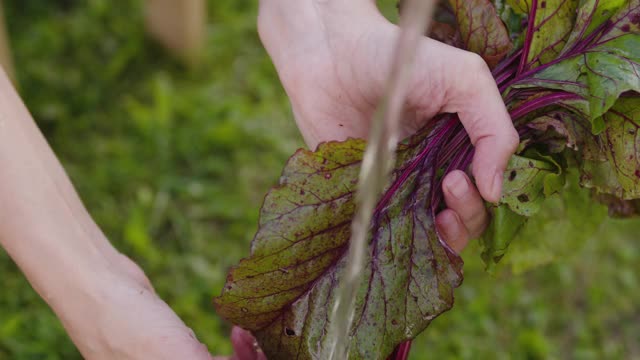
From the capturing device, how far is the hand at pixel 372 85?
3.55 feet

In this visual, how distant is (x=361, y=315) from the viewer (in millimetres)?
1100

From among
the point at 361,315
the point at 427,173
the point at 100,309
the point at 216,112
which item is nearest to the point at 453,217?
the point at 427,173

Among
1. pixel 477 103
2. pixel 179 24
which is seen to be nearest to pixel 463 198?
pixel 477 103

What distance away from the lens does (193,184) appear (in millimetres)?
2102

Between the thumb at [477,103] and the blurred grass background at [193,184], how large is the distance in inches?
26.2

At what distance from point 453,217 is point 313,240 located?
7.9 inches

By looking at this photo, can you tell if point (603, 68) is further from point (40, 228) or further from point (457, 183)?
point (40, 228)

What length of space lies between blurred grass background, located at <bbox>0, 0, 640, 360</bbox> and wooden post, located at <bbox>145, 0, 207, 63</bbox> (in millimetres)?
49

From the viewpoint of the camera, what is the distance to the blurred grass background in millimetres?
1847

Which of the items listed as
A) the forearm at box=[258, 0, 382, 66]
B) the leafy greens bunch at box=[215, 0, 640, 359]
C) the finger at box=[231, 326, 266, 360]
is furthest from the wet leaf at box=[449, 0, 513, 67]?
the finger at box=[231, 326, 266, 360]

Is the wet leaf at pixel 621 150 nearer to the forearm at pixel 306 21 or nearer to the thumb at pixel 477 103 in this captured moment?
the thumb at pixel 477 103

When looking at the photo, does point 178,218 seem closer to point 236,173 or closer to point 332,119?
point 236,173

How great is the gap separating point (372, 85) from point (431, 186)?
0.17m

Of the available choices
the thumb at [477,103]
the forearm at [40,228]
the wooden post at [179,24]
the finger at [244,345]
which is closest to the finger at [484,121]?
the thumb at [477,103]
